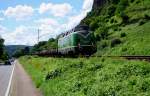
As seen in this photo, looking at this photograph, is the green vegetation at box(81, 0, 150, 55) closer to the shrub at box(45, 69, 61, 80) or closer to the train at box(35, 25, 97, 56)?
the train at box(35, 25, 97, 56)

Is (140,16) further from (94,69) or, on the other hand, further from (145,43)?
(94,69)

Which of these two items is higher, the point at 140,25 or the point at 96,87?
the point at 140,25

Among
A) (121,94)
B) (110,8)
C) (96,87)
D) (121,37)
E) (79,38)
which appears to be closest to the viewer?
(121,94)

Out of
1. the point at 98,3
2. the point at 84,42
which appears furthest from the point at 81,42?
the point at 98,3

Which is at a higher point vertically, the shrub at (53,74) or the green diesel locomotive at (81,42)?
the green diesel locomotive at (81,42)

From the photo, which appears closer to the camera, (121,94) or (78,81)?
(121,94)

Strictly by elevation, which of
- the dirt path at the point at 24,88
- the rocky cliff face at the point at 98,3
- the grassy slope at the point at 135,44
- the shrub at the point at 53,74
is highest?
the rocky cliff face at the point at 98,3

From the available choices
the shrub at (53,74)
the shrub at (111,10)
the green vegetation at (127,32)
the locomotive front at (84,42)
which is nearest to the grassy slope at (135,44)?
the green vegetation at (127,32)

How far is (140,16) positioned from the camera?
75.6 meters

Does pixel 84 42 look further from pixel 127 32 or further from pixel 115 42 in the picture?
pixel 127 32

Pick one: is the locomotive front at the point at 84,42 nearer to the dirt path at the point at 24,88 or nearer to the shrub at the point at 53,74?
the dirt path at the point at 24,88

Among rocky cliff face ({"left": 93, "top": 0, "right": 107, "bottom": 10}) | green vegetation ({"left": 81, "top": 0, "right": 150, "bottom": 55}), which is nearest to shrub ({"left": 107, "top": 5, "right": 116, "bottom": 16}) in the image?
green vegetation ({"left": 81, "top": 0, "right": 150, "bottom": 55})

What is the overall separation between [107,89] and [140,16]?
62167mm

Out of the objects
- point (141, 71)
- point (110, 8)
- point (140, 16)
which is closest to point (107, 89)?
point (141, 71)
